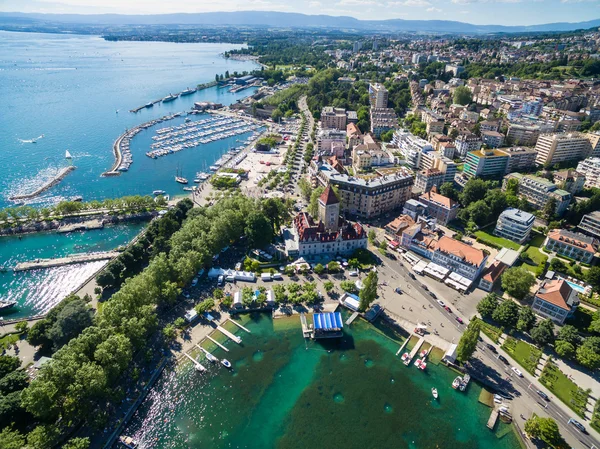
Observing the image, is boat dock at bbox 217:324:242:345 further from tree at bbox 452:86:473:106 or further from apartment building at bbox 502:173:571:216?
tree at bbox 452:86:473:106

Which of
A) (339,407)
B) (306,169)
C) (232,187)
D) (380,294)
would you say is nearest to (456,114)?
(306,169)

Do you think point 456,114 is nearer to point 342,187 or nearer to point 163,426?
point 342,187

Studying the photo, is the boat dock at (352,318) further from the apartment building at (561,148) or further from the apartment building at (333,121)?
the apartment building at (333,121)

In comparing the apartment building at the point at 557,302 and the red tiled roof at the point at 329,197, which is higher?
the red tiled roof at the point at 329,197

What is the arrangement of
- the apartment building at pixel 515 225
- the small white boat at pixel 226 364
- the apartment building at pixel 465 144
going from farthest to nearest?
the apartment building at pixel 465 144 → the apartment building at pixel 515 225 → the small white boat at pixel 226 364

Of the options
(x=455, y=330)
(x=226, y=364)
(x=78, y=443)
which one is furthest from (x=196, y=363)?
(x=455, y=330)

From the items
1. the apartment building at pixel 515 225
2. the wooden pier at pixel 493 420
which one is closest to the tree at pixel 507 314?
the wooden pier at pixel 493 420

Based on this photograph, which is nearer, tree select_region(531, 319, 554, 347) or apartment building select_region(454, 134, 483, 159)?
tree select_region(531, 319, 554, 347)

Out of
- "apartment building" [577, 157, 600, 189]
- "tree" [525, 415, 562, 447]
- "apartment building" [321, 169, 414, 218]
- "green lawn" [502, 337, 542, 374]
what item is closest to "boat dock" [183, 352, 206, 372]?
"tree" [525, 415, 562, 447]
